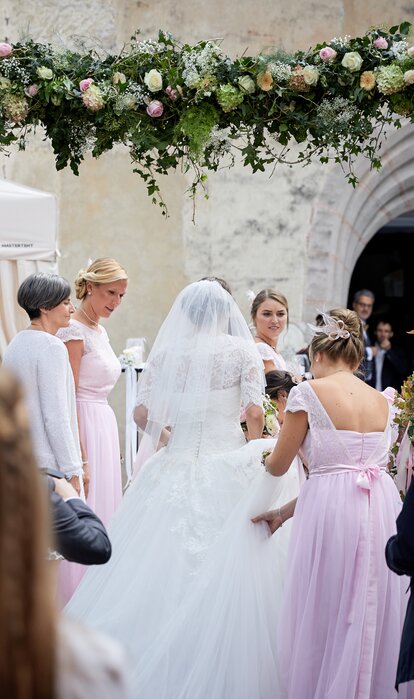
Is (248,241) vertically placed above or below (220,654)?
above

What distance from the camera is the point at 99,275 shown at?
6.42m

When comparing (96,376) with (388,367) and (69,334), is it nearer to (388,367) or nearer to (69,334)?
(69,334)

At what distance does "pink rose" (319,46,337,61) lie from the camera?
5.61 m

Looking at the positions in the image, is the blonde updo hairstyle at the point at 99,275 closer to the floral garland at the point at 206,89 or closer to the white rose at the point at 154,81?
the floral garland at the point at 206,89

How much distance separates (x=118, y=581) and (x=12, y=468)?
3987 millimetres

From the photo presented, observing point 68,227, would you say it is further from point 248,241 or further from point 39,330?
point 39,330

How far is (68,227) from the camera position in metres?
10.9

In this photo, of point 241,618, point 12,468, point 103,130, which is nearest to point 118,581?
point 241,618

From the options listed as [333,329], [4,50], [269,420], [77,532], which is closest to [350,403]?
[333,329]

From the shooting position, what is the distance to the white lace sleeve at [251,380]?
17.8ft

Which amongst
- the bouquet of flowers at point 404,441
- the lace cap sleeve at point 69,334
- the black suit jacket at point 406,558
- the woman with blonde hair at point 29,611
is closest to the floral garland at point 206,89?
the lace cap sleeve at point 69,334

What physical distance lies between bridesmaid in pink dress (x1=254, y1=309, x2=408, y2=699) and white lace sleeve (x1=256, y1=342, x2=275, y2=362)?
8.64ft

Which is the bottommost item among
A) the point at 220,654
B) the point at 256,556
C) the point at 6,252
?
the point at 220,654

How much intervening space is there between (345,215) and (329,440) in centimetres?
700
